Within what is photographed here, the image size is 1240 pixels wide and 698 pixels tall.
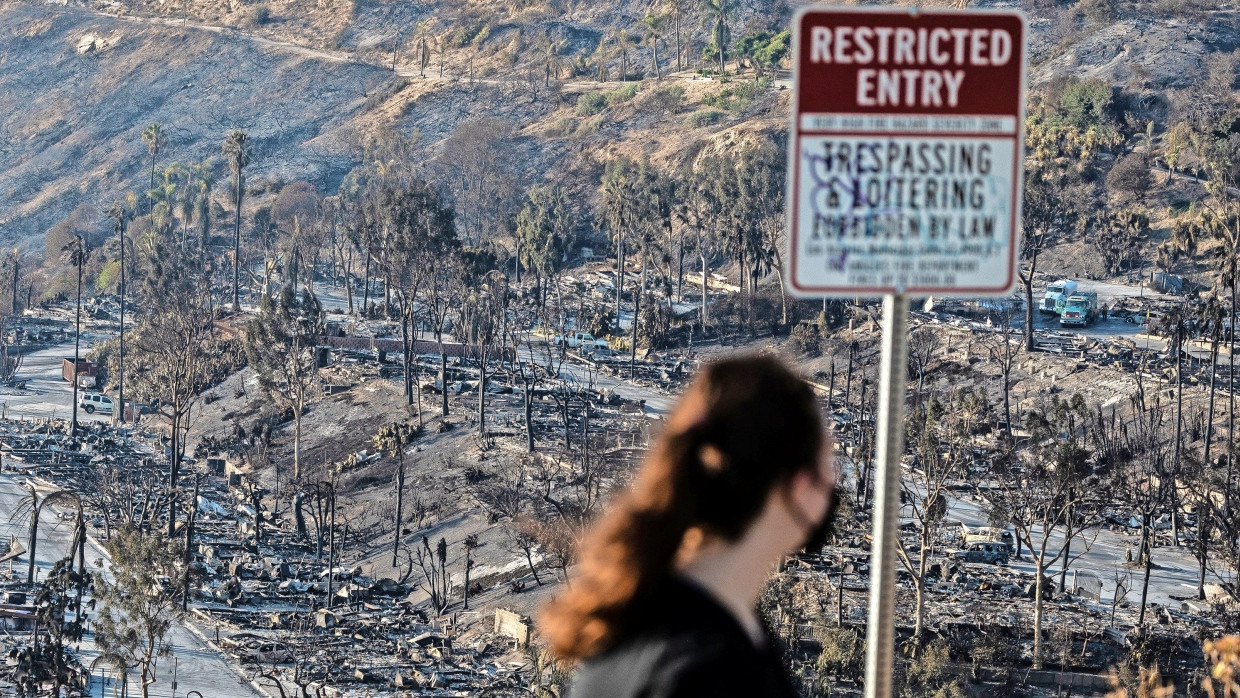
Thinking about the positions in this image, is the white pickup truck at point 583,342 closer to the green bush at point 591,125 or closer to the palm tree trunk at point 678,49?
the green bush at point 591,125

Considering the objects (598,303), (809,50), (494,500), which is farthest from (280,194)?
(809,50)

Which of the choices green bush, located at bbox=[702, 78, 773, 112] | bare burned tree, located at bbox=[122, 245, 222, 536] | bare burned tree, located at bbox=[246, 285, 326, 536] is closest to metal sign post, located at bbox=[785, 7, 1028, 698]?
bare burned tree, located at bbox=[122, 245, 222, 536]

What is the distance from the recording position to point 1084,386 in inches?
1815

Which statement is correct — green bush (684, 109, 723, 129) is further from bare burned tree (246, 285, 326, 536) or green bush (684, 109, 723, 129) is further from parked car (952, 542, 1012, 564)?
parked car (952, 542, 1012, 564)

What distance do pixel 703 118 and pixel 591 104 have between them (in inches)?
432

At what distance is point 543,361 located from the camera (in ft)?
191

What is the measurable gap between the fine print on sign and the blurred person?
0.69 m

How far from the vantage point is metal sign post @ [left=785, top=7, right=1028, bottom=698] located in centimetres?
335

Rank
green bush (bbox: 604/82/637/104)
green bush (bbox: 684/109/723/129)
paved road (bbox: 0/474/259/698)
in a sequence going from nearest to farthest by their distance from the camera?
1. paved road (bbox: 0/474/259/698)
2. green bush (bbox: 684/109/723/129)
3. green bush (bbox: 604/82/637/104)

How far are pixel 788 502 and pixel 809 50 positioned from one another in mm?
1088

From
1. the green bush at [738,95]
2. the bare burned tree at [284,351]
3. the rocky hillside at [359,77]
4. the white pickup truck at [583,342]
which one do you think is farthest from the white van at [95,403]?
the green bush at [738,95]

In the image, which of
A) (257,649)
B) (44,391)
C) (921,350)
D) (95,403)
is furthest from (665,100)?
(257,649)

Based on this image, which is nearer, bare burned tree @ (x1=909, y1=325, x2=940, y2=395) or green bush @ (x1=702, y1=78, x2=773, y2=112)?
bare burned tree @ (x1=909, y1=325, x2=940, y2=395)

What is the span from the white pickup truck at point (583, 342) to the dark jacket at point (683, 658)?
56224mm
